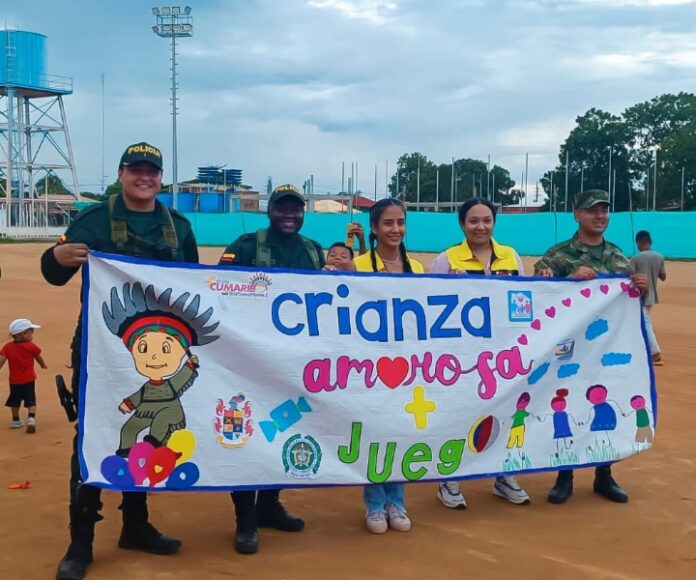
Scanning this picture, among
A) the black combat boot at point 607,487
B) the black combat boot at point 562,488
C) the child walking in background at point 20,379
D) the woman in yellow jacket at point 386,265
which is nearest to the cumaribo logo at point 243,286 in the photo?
the woman in yellow jacket at point 386,265

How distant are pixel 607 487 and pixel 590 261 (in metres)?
1.49

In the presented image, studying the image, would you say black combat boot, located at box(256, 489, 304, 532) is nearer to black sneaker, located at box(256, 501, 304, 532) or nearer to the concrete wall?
black sneaker, located at box(256, 501, 304, 532)

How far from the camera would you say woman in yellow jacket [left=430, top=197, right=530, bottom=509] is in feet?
16.4

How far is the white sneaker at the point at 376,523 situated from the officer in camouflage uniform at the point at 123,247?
1.07 metres

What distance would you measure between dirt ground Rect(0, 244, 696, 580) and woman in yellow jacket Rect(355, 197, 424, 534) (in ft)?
0.32

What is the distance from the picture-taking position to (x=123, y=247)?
4.13 m

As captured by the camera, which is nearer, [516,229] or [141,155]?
[141,155]

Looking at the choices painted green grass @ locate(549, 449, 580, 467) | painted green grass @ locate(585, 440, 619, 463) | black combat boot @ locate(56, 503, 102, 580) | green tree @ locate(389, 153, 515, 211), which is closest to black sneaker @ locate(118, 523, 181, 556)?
black combat boot @ locate(56, 503, 102, 580)

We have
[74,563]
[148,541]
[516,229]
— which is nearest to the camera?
[74,563]

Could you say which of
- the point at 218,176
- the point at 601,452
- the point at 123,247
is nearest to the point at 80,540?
the point at 123,247

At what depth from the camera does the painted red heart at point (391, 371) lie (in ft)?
14.6

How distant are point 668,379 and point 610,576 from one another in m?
5.56

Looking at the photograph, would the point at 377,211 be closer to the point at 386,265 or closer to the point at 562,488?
the point at 386,265

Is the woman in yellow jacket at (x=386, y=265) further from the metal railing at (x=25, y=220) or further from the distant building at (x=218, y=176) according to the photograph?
the distant building at (x=218, y=176)
